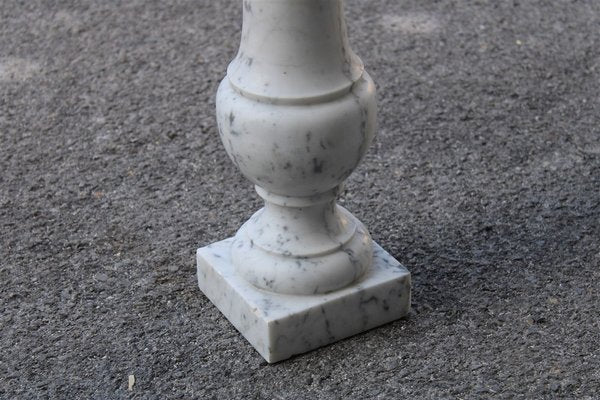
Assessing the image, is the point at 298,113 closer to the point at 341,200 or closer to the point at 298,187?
the point at 298,187

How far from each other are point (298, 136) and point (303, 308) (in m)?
0.46

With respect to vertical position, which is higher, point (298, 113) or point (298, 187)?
point (298, 113)

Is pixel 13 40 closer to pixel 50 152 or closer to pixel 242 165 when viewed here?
pixel 50 152

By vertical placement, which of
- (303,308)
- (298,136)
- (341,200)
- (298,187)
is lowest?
(341,200)

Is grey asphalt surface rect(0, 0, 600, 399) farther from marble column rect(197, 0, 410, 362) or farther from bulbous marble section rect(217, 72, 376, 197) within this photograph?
bulbous marble section rect(217, 72, 376, 197)

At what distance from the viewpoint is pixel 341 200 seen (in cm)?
346

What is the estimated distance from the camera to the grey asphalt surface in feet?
9.00

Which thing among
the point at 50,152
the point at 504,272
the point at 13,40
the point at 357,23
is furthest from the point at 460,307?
the point at 13,40

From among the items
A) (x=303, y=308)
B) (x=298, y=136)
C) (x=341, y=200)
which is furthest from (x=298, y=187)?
(x=341, y=200)

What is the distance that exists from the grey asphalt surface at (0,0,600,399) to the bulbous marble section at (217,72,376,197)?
0.47 m

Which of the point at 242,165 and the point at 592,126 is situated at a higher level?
the point at 242,165

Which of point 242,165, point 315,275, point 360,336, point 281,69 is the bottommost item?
point 360,336

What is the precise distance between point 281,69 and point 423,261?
2.77 ft

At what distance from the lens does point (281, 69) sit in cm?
257
